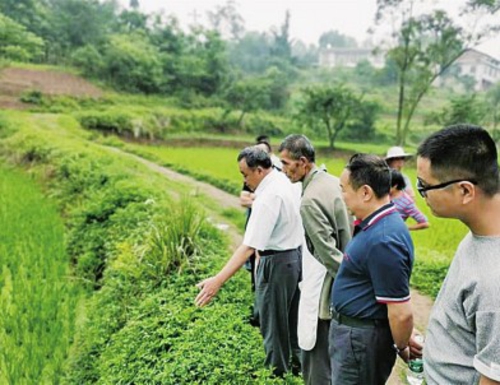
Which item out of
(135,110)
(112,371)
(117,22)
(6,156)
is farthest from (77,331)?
(117,22)

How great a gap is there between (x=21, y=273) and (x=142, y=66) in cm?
2793

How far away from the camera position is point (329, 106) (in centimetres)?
2391

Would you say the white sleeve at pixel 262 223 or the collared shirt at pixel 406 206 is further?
the collared shirt at pixel 406 206

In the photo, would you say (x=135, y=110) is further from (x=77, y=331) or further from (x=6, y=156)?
(x=77, y=331)

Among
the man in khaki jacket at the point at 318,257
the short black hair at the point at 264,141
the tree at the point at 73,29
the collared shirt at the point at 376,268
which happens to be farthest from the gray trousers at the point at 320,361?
the tree at the point at 73,29

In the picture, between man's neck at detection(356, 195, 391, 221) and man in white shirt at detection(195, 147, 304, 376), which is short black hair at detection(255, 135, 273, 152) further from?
man's neck at detection(356, 195, 391, 221)

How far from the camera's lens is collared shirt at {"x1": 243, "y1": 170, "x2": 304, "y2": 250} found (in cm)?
270

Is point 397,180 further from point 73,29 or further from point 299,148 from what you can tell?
point 73,29

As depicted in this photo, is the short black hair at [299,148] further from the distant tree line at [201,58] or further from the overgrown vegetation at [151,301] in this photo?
the distant tree line at [201,58]

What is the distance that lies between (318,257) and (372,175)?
2.10 ft

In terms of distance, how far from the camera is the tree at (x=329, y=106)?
23547mm

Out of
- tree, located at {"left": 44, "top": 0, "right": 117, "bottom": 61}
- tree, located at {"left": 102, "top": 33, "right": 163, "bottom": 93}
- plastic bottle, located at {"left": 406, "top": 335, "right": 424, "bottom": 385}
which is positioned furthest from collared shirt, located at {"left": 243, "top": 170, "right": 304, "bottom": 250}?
tree, located at {"left": 44, "top": 0, "right": 117, "bottom": 61}

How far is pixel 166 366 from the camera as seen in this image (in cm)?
254

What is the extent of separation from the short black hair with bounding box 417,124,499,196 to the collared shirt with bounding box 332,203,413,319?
51 centimetres
